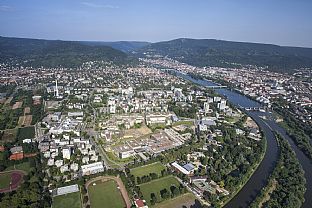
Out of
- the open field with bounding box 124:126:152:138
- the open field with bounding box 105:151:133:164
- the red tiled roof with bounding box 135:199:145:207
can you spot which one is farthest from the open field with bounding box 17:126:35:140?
the red tiled roof with bounding box 135:199:145:207

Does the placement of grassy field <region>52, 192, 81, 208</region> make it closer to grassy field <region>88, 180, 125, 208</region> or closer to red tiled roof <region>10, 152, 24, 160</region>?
grassy field <region>88, 180, 125, 208</region>

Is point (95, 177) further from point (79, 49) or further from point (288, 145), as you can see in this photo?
point (79, 49)

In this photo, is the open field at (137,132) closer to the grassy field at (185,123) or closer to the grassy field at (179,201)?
the grassy field at (185,123)

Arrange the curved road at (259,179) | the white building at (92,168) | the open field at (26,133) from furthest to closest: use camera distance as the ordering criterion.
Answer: the open field at (26,133) < the white building at (92,168) < the curved road at (259,179)

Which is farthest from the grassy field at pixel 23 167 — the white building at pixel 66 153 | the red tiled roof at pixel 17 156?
the white building at pixel 66 153

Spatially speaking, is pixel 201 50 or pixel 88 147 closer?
pixel 88 147

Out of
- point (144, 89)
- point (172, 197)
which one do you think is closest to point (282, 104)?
point (144, 89)
